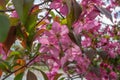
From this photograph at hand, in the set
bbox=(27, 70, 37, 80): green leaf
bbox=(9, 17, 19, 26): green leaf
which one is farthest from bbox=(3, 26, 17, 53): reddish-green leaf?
bbox=(27, 70, 37, 80): green leaf

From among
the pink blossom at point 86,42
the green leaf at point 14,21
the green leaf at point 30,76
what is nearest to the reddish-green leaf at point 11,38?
the green leaf at point 14,21

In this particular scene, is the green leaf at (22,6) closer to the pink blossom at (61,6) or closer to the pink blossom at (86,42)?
the pink blossom at (61,6)

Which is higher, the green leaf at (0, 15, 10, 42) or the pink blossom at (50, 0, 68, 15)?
the pink blossom at (50, 0, 68, 15)

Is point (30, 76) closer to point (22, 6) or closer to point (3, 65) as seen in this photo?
point (3, 65)

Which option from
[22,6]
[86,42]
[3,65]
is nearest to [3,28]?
[22,6]

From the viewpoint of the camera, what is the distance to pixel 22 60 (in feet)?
2.48

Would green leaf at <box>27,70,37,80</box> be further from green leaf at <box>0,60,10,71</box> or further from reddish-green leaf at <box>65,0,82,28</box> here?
reddish-green leaf at <box>65,0,82,28</box>

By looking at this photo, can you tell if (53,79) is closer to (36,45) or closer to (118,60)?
(36,45)

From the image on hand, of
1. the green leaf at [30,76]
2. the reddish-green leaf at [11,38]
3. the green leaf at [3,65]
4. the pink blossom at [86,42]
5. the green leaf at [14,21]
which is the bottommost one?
the green leaf at [30,76]

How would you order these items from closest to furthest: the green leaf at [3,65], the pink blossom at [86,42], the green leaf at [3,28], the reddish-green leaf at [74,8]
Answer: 1. the green leaf at [3,28]
2. the reddish-green leaf at [74,8]
3. the green leaf at [3,65]
4. the pink blossom at [86,42]

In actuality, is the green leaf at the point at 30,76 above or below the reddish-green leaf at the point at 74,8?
below

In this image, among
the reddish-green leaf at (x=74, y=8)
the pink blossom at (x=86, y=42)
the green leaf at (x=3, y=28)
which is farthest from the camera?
the pink blossom at (x=86, y=42)

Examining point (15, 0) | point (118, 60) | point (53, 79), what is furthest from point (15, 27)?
point (118, 60)

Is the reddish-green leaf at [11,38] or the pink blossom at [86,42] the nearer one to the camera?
the reddish-green leaf at [11,38]
